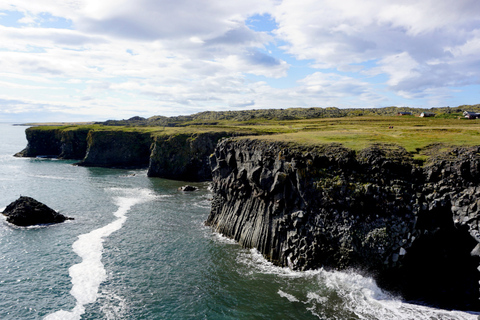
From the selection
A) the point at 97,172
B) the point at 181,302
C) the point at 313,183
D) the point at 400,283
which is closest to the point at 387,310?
the point at 400,283

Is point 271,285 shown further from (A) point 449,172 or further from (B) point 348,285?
(A) point 449,172

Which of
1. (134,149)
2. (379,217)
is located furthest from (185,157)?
(379,217)

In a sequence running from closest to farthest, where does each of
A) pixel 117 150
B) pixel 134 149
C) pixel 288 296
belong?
pixel 288 296 < pixel 117 150 < pixel 134 149

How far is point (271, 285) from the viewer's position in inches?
1178

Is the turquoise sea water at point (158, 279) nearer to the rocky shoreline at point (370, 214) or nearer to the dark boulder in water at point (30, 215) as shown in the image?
the dark boulder in water at point (30, 215)

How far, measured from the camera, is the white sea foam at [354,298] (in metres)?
24.4

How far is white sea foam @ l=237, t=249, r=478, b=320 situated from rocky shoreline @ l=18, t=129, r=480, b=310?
37.8 inches

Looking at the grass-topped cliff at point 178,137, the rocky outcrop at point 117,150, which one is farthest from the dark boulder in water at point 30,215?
the rocky outcrop at point 117,150

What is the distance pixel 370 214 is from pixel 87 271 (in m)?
31.2

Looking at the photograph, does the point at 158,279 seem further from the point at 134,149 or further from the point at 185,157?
the point at 134,149

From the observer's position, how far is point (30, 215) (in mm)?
48906

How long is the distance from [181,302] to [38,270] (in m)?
18.2

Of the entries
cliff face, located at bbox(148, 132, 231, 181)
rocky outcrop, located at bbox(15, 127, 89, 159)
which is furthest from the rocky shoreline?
rocky outcrop, located at bbox(15, 127, 89, 159)

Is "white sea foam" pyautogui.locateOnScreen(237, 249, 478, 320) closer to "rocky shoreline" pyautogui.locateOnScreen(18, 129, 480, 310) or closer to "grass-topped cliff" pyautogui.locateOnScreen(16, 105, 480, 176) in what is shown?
"rocky shoreline" pyautogui.locateOnScreen(18, 129, 480, 310)
